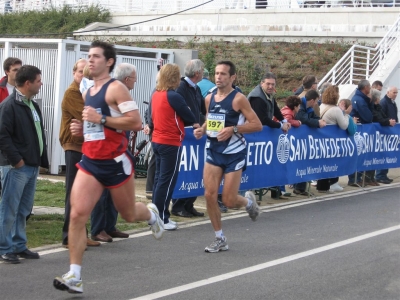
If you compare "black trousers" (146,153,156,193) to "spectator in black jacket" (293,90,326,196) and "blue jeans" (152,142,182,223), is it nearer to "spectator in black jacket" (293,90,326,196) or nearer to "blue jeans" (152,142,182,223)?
"blue jeans" (152,142,182,223)

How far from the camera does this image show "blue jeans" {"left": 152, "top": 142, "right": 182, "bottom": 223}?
10031mm

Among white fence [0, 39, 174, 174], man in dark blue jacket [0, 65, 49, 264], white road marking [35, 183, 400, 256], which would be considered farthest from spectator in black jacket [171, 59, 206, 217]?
white fence [0, 39, 174, 174]

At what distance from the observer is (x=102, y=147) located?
22.7 feet

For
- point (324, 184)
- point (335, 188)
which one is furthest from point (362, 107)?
point (324, 184)

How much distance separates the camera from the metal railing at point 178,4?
3438cm

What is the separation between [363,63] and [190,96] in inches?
579

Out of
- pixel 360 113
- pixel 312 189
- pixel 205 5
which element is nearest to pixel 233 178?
pixel 312 189

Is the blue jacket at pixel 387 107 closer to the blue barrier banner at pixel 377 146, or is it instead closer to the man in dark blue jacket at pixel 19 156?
the blue barrier banner at pixel 377 146

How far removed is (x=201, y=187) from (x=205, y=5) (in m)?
26.5

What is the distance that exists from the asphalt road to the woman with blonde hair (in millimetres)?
539

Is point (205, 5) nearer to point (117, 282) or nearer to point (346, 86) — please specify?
point (346, 86)

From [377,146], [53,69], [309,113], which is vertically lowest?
[377,146]

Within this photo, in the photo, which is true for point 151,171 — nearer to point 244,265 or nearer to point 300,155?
point 300,155

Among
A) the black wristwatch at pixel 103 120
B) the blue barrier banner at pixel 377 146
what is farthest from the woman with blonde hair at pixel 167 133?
the blue barrier banner at pixel 377 146
